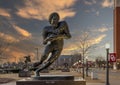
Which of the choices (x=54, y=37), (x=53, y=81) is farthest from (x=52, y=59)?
(x=53, y=81)

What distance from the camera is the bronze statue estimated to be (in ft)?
69.2

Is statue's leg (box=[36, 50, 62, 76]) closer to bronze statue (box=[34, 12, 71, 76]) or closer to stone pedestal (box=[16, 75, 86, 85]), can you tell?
bronze statue (box=[34, 12, 71, 76])

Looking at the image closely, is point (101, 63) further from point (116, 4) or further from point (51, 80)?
point (51, 80)

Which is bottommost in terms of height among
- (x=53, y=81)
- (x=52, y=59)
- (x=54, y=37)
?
(x=53, y=81)

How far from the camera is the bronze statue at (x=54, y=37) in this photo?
21078 mm

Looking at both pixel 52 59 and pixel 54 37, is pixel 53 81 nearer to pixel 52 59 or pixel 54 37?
pixel 52 59

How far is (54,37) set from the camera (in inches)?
830

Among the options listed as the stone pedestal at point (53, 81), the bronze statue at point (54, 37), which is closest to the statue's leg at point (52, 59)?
the bronze statue at point (54, 37)

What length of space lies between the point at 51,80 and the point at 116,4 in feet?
502

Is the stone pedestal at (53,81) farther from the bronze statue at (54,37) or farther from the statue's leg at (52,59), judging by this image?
the bronze statue at (54,37)

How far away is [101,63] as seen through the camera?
194875 mm

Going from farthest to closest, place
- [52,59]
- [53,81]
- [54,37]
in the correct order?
[52,59], [54,37], [53,81]

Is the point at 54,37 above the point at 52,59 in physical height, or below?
above

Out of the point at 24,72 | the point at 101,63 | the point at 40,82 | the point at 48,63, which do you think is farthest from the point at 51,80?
the point at 101,63
